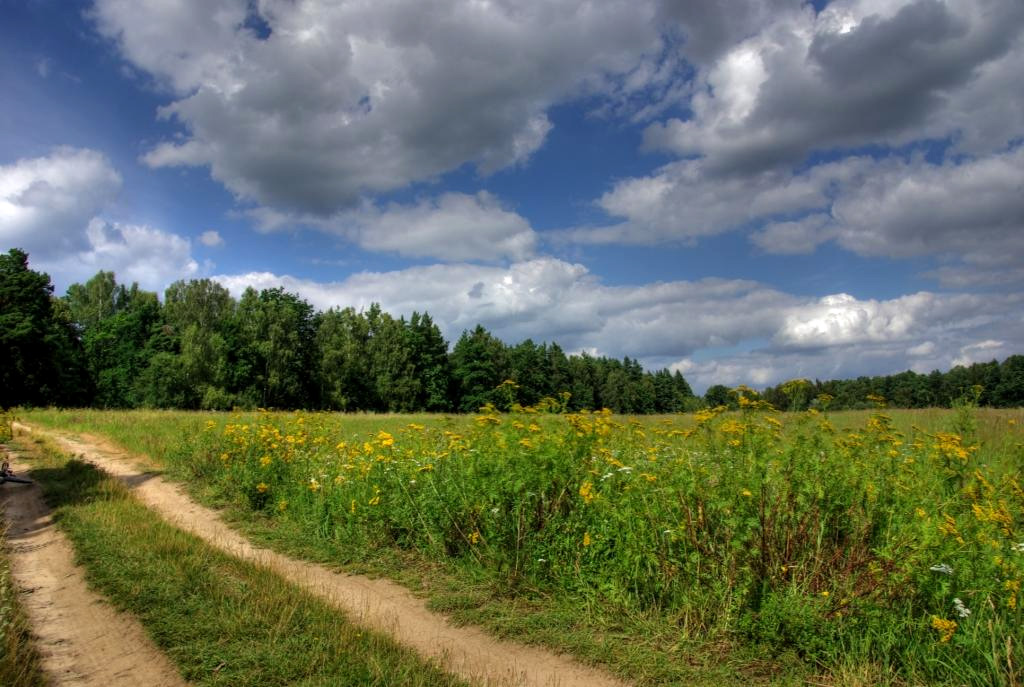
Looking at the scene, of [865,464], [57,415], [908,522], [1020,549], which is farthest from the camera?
[57,415]

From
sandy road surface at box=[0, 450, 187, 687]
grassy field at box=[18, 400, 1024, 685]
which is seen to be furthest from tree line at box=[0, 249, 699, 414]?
grassy field at box=[18, 400, 1024, 685]

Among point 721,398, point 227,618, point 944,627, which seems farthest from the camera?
point 721,398

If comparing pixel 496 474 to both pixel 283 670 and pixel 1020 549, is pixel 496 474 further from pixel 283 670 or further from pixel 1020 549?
pixel 1020 549

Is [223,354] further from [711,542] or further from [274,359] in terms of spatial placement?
[711,542]

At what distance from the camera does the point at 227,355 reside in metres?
54.3

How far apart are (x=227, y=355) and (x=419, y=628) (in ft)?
181

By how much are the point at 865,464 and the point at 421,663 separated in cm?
470

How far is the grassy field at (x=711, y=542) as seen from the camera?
14.4 feet

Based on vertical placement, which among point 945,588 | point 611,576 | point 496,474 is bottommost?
point 611,576

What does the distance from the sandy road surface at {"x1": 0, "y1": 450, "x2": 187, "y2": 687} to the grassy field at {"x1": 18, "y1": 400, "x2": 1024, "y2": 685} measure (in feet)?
7.69

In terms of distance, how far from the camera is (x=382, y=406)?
62.3 metres

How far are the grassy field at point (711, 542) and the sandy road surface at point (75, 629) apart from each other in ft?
7.69

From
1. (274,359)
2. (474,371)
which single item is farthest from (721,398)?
(474,371)

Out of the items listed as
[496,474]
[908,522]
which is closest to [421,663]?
[496,474]
